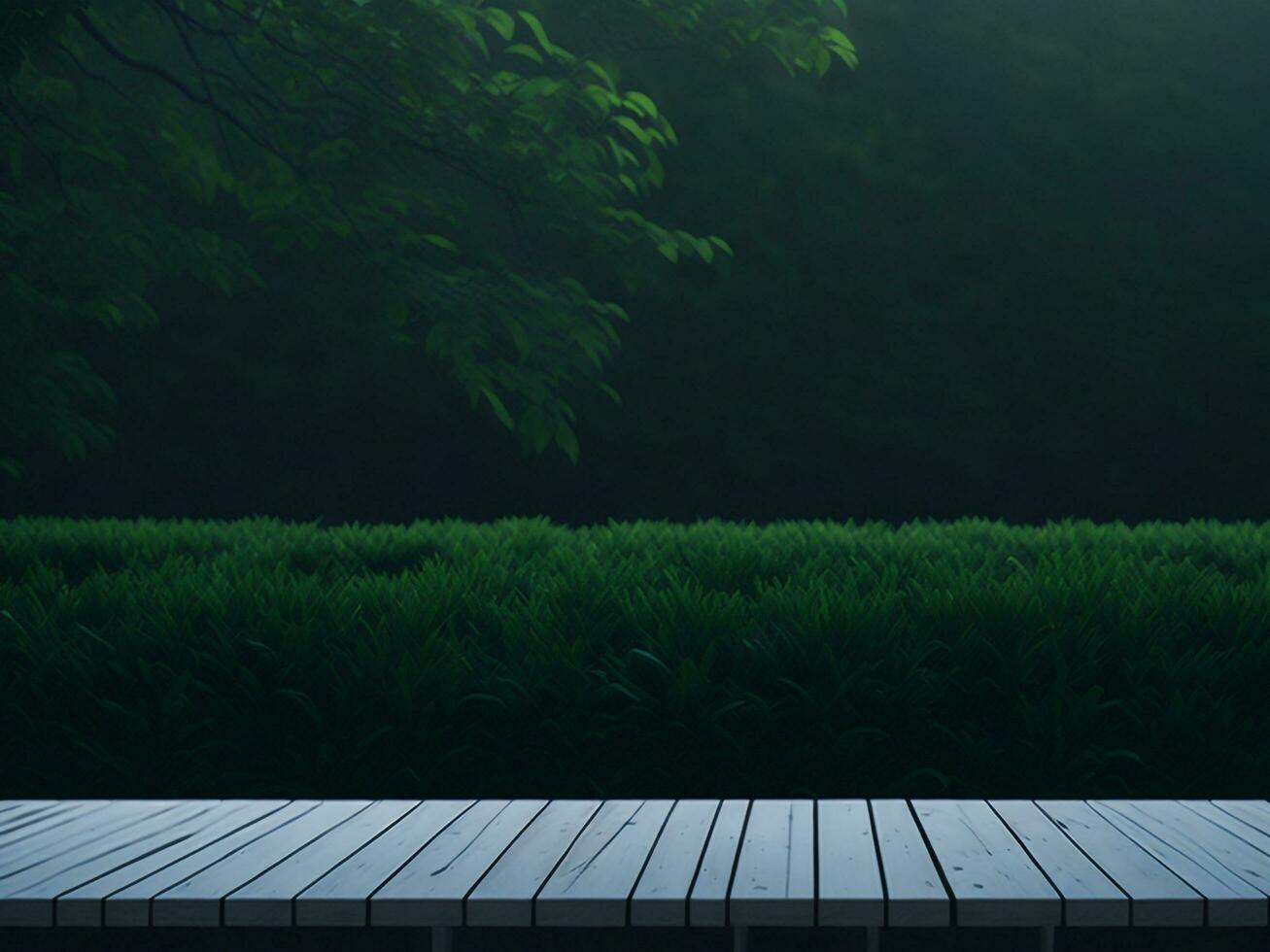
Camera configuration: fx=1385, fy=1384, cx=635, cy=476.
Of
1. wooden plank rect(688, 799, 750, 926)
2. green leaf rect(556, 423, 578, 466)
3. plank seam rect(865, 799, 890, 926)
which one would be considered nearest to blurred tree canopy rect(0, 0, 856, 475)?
green leaf rect(556, 423, 578, 466)

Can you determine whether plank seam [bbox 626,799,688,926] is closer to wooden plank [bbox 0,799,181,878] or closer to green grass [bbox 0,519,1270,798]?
green grass [bbox 0,519,1270,798]

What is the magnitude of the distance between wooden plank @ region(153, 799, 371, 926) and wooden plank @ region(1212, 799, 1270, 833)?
2.22m

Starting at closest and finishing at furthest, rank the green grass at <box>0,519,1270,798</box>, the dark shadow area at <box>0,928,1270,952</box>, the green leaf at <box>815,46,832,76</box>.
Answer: the dark shadow area at <box>0,928,1270,952</box>
the green grass at <box>0,519,1270,798</box>
the green leaf at <box>815,46,832,76</box>

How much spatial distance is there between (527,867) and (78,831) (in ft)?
3.82

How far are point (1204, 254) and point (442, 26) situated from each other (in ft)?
24.1

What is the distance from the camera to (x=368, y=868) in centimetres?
302

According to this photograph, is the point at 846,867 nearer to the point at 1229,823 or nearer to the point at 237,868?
the point at 1229,823

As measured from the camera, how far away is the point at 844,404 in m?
11.2

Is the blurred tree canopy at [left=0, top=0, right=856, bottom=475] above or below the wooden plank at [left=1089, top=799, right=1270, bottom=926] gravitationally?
above

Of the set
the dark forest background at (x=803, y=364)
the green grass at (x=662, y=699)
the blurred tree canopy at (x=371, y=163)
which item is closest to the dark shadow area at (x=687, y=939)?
the green grass at (x=662, y=699)

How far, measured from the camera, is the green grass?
3.90 metres

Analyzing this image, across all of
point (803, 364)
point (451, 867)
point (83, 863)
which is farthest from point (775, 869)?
point (803, 364)

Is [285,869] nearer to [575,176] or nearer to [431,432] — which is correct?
[575,176]

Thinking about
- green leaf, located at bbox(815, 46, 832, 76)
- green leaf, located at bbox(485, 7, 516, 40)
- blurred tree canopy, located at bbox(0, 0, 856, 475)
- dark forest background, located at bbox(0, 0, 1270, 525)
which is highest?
green leaf, located at bbox(485, 7, 516, 40)
